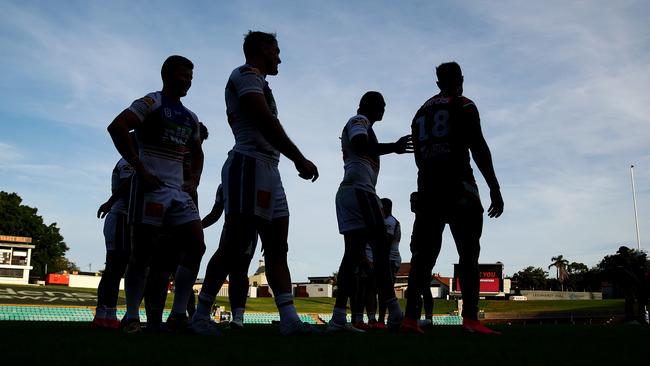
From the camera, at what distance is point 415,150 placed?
5.25 m

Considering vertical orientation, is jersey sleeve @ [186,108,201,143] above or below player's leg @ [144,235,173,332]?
above

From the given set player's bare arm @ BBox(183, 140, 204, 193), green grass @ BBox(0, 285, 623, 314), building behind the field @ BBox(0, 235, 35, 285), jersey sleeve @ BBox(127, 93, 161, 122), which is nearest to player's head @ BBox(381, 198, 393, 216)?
player's bare arm @ BBox(183, 140, 204, 193)

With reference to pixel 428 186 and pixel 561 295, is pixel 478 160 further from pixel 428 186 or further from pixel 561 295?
pixel 561 295

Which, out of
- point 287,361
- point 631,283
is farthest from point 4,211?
point 287,361

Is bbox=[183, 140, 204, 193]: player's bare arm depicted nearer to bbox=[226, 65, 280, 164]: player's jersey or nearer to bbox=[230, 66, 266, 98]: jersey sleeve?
bbox=[226, 65, 280, 164]: player's jersey

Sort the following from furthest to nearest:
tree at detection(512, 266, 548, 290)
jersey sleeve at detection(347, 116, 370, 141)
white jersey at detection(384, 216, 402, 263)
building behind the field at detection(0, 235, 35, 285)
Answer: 1. tree at detection(512, 266, 548, 290)
2. building behind the field at detection(0, 235, 35, 285)
3. white jersey at detection(384, 216, 402, 263)
4. jersey sleeve at detection(347, 116, 370, 141)

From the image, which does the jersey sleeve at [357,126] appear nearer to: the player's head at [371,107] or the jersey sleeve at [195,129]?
the player's head at [371,107]

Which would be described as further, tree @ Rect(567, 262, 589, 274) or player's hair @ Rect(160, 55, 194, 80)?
tree @ Rect(567, 262, 589, 274)

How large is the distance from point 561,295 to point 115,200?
102 metres

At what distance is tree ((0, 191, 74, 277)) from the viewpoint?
75.2 m

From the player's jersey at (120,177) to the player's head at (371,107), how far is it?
263 cm

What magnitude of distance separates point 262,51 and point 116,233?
9.50 ft

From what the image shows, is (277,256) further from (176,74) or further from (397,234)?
(397,234)

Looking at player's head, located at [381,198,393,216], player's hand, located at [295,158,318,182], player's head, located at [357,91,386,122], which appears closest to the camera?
player's hand, located at [295,158,318,182]
